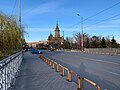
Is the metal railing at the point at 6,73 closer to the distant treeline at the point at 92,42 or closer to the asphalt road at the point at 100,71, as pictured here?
the asphalt road at the point at 100,71

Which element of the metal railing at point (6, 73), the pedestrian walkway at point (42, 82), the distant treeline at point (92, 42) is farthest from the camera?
the distant treeline at point (92, 42)

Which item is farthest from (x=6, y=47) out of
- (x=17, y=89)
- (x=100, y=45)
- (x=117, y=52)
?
(x=100, y=45)

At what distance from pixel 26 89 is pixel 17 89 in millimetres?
360

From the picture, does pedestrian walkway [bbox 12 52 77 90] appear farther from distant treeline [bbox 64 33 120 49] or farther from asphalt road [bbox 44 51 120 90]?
distant treeline [bbox 64 33 120 49]

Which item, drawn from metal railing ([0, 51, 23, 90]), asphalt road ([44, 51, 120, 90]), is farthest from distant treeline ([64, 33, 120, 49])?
metal railing ([0, 51, 23, 90])

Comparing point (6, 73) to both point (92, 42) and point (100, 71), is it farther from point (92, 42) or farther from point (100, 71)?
point (92, 42)

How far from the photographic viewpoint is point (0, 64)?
20.6ft

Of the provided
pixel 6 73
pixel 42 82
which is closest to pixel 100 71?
pixel 42 82

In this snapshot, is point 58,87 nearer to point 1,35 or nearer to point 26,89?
point 26,89

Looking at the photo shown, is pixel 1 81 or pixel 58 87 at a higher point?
pixel 1 81

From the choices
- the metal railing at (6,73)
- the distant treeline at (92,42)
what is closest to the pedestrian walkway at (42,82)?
the metal railing at (6,73)

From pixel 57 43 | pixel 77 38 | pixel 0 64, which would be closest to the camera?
pixel 0 64

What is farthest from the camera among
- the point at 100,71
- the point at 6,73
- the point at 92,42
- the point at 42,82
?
the point at 92,42

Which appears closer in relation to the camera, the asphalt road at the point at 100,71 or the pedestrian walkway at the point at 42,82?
the pedestrian walkway at the point at 42,82
